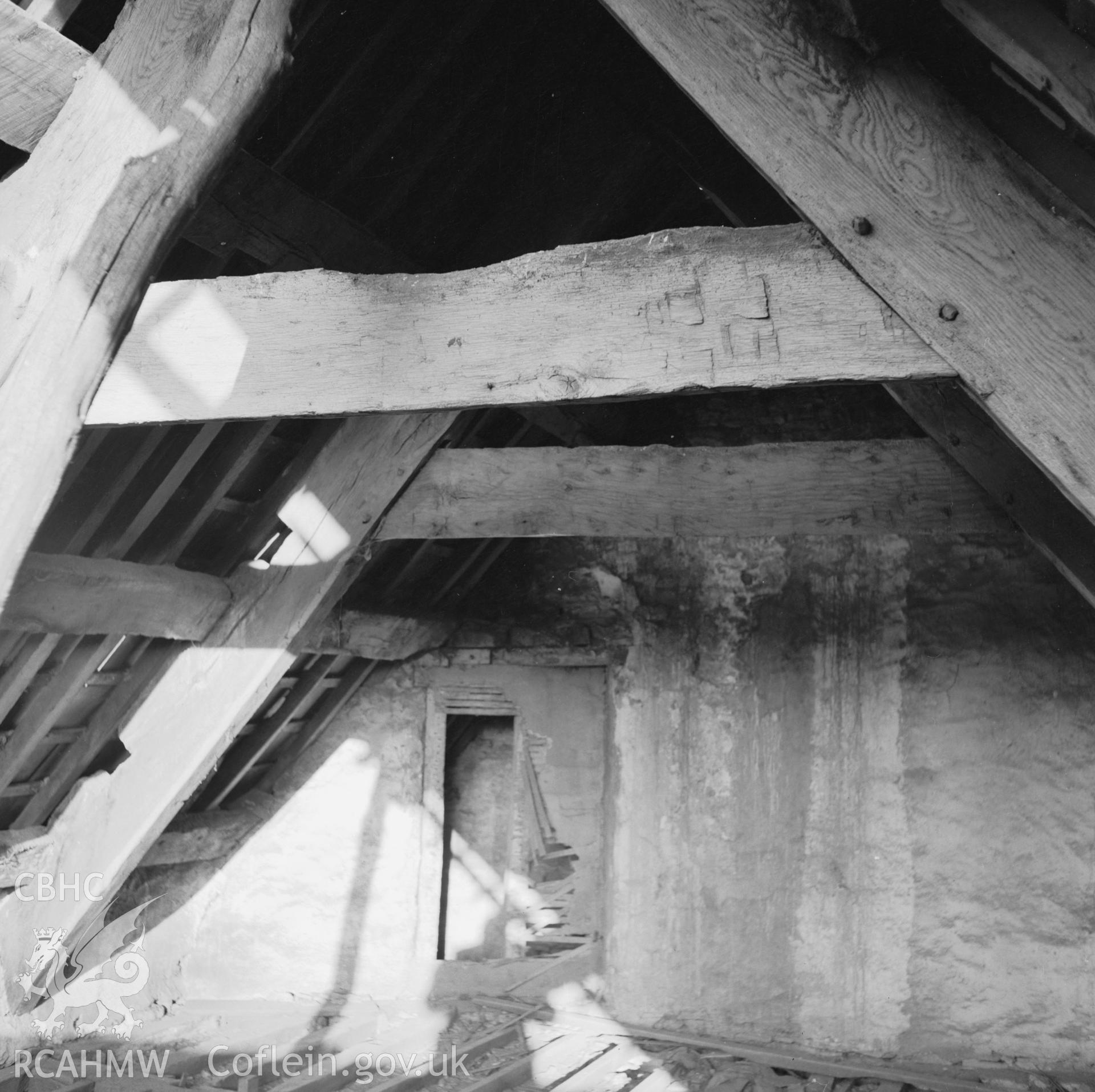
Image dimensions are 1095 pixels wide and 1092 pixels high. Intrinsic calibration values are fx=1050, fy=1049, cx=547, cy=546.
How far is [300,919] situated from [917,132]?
452 centimetres

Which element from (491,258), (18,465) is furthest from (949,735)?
(18,465)

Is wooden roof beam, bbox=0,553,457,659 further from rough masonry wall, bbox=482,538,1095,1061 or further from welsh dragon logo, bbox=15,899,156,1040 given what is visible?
rough masonry wall, bbox=482,538,1095,1061

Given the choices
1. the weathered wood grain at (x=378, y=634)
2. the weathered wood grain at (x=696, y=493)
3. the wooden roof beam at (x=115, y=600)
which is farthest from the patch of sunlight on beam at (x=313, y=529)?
the weathered wood grain at (x=378, y=634)

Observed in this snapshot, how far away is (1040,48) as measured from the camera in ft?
4.15

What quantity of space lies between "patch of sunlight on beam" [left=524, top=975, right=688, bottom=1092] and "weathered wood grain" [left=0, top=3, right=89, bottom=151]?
3.53 meters

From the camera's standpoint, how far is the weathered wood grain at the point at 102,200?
170cm

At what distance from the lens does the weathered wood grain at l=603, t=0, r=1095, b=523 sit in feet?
4.32

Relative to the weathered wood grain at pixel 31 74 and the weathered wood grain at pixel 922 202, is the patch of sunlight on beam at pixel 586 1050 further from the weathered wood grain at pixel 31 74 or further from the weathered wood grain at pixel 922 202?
the weathered wood grain at pixel 31 74

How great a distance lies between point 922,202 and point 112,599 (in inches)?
89.7

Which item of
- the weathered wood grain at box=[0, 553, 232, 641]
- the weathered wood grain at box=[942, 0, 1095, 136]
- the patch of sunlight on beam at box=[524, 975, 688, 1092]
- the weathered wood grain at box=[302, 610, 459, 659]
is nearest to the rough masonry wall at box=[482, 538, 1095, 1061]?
the patch of sunlight on beam at box=[524, 975, 688, 1092]

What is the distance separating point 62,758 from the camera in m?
3.54

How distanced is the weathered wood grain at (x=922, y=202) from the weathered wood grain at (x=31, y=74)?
1013 millimetres

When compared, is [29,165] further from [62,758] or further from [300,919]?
[300,919]
